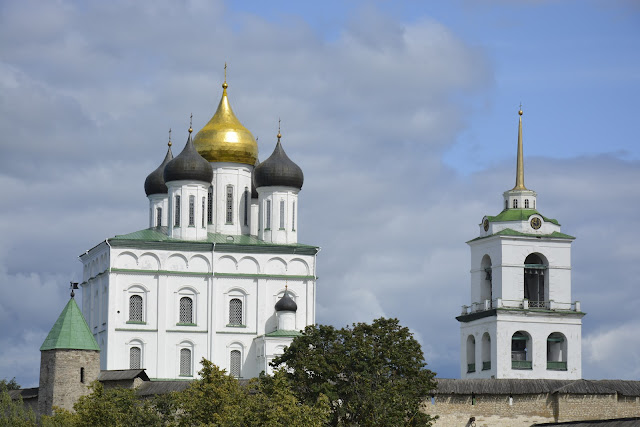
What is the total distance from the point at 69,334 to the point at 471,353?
1734 centimetres

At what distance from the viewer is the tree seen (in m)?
44.2

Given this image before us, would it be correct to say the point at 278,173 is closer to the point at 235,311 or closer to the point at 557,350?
the point at 235,311

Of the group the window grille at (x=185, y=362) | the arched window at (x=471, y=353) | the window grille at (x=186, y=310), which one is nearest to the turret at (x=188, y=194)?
the window grille at (x=186, y=310)

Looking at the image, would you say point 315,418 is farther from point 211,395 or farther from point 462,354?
point 462,354

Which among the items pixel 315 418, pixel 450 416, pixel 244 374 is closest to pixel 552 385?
pixel 450 416

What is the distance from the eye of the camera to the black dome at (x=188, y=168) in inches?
2472

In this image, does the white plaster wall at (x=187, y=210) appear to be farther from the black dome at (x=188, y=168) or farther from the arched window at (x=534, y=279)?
the arched window at (x=534, y=279)

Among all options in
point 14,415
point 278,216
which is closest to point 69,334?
point 14,415

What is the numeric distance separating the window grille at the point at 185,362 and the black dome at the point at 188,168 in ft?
20.7

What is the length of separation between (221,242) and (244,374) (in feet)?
16.0

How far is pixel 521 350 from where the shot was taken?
2459 inches

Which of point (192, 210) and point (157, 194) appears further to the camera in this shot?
point (157, 194)

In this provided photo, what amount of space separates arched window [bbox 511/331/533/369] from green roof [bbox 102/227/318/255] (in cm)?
786

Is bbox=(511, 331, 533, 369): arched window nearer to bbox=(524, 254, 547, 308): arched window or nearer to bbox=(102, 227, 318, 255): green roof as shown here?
bbox=(524, 254, 547, 308): arched window
